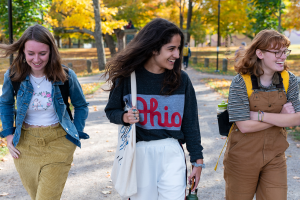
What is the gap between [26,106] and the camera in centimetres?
269

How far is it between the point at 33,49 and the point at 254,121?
190 centimetres

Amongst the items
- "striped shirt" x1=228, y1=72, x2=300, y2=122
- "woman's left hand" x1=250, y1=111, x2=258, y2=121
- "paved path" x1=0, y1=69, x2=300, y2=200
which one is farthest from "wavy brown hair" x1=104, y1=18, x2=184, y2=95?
"paved path" x1=0, y1=69, x2=300, y2=200

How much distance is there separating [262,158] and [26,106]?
6.53ft

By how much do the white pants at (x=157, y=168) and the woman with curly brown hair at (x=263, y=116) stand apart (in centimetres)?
61

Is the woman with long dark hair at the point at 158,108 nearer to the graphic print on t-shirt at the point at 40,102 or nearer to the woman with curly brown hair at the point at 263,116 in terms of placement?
the woman with curly brown hair at the point at 263,116

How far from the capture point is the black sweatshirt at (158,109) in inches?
97.1

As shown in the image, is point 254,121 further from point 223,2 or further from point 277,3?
point 223,2

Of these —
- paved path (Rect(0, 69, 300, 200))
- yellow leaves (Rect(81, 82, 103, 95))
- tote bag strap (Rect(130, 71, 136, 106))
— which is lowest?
paved path (Rect(0, 69, 300, 200))

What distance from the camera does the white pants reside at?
2404 mm

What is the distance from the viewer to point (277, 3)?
53.5 ft

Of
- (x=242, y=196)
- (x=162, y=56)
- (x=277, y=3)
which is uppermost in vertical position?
(x=277, y=3)

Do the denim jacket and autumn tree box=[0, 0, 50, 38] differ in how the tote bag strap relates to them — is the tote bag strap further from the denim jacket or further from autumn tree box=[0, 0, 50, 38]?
autumn tree box=[0, 0, 50, 38]

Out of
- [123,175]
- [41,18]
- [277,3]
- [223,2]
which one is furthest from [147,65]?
[223,2]

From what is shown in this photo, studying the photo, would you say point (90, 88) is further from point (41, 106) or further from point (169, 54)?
point (169, 54)
